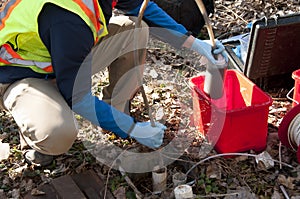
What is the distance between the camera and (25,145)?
3039mm

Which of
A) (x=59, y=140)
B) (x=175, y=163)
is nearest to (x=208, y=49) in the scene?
(x=175, y=163)

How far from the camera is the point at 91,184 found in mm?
2709

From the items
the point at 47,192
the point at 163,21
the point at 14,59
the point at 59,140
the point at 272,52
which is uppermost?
the point at 163,21

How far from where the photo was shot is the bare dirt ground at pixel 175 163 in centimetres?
270

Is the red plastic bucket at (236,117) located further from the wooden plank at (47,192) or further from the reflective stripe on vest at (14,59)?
the wooden plank at (47,192)

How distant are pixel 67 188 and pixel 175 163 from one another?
65 centimetres

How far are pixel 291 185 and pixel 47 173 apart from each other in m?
1.43

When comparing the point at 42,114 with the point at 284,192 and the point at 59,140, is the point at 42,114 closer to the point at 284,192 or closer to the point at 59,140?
the point at 59,140

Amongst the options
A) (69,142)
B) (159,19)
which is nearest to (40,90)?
(69,142)

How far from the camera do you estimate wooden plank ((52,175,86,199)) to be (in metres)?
2.61

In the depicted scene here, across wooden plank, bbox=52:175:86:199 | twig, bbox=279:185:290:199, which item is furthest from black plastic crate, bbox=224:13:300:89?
wooden plank, bbox=52:175:86:199

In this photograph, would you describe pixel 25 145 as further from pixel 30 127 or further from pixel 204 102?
pixel 204 102

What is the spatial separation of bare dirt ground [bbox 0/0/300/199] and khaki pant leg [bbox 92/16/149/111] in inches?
10.9

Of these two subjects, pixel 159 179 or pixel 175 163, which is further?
pixel 175 163
